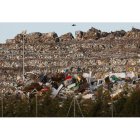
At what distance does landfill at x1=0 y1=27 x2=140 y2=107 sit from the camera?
9.80m

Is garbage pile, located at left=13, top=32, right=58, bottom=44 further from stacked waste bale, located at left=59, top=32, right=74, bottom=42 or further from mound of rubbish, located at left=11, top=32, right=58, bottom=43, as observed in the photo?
stacked waste bale, located at left=59, top=32, right=74, bottom=42

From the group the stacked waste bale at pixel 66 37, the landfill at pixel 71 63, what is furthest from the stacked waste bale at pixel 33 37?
the stacked waste bale at pixel 66 37

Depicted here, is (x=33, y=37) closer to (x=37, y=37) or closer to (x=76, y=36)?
(x=37, y=37)

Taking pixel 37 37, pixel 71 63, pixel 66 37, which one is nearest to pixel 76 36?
pixel 66 37

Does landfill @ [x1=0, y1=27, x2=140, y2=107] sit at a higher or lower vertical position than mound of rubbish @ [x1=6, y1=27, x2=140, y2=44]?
lower

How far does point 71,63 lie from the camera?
10.1 m

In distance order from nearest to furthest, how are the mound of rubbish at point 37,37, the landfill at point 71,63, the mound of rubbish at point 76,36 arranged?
the landfill at point 71,63
the mound of rubbish at point 76,36
the mound of rubbish at point 37,37

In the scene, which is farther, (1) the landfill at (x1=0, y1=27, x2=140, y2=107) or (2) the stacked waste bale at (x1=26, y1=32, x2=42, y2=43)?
(2) the stacked waste bale at (x1=26, y1=32, x2=42, y2=43)

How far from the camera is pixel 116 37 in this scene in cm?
1013

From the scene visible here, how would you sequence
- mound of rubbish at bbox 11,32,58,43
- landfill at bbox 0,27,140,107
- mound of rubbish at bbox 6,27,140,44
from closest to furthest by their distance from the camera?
landfill at bbox 0,27,140,107 < mound of rubbish at bbox 6,27,140,44 < mound of rubbish at bbox 11,32,58,43

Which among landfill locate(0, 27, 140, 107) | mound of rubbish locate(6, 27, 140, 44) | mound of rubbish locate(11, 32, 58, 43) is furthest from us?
mound of rubbish locate(11, 32, 58, 43)

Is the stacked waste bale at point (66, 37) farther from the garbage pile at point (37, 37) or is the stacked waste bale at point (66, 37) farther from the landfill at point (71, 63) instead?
the garbage pile at point (37, 37)

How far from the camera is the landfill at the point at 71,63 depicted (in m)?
9.80

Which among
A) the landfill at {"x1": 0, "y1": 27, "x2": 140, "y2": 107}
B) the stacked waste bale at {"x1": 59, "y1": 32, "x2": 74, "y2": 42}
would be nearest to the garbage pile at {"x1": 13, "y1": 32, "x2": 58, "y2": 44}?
the landfill at {"x1": 0, "y1": 27, "x2": 140, "y2": 107}
